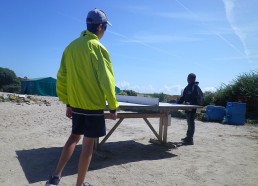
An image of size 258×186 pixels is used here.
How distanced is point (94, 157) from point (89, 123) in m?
2.65

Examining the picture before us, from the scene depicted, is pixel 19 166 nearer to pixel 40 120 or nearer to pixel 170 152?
pixel 170 152

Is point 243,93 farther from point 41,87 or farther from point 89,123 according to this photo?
point 41,87

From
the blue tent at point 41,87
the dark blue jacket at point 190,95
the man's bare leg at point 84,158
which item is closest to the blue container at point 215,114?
the dark blue jacket at point 190,95

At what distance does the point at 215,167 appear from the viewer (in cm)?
572

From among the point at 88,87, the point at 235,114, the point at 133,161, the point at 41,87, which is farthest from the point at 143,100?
the point at 41,87

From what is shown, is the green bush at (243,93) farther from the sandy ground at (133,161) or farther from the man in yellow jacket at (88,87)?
the man in yellow jacket at (88,87)

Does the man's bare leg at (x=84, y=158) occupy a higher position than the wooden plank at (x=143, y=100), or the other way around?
the wooden plank at (x=143, y=100)


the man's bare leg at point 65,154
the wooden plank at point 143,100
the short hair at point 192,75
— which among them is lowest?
the man's bare leg at point 65,154

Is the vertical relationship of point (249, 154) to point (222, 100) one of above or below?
below

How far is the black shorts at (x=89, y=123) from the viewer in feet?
11.6

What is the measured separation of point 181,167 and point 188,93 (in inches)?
128

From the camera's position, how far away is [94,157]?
6.04m

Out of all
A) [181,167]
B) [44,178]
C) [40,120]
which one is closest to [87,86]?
[44,178]

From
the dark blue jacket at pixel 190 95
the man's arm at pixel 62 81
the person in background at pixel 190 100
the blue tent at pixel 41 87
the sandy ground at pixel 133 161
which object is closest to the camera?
the man's arm at pixel 62 81
